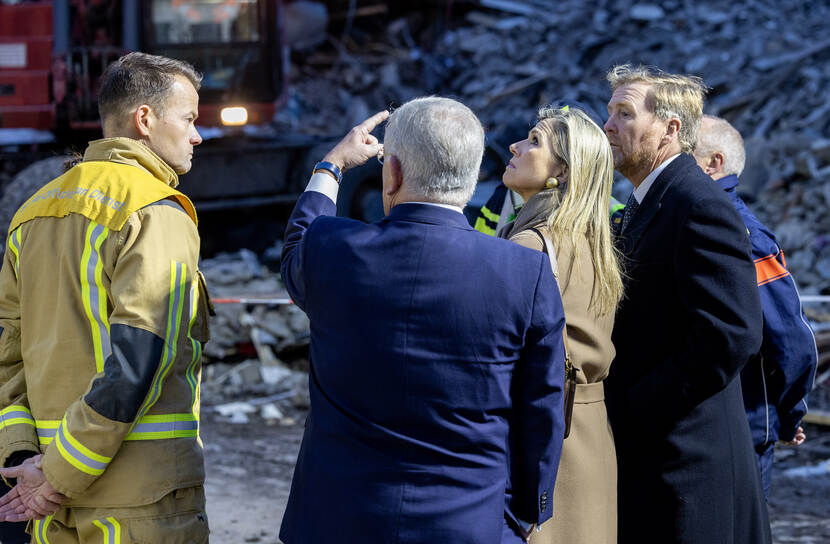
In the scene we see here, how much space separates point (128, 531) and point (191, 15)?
29.6 feet

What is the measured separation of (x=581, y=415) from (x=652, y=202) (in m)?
0.71

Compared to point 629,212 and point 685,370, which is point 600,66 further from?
point 685,370

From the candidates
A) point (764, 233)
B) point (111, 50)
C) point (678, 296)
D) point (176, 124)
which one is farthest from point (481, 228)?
point (111, 50)

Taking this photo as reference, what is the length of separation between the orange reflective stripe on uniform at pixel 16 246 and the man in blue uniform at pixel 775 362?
2.18 metres

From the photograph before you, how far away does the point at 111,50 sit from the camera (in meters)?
9.85

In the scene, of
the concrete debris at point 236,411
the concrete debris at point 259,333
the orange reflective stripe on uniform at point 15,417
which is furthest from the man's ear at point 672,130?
the concrete debris at point 259,333

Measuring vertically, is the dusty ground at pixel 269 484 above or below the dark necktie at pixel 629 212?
below

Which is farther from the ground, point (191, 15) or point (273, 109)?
point (191, 15)

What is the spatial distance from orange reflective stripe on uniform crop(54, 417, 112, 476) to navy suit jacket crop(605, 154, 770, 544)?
1409 mm

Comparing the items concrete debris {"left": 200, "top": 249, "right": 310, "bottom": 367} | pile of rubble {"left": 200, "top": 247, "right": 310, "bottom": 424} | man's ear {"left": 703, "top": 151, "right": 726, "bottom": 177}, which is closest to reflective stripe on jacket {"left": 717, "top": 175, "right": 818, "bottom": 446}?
man's ear {"left": 703, "top": 151, "right": 726, "bottom": 177}

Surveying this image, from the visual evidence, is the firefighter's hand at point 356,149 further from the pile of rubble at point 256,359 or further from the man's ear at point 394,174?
the pile of rubble at point 256,359

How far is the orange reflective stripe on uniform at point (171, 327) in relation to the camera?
90.7 inches

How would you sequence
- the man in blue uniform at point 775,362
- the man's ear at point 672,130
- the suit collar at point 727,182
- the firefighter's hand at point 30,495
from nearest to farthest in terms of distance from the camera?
the firefighter's hand at point 30,495 < the man's ear at point 672,130 < the man in blue uniform at point 775,362 < the suit collar at point 727,182

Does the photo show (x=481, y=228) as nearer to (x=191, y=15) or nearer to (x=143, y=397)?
(x=143, y=397)
